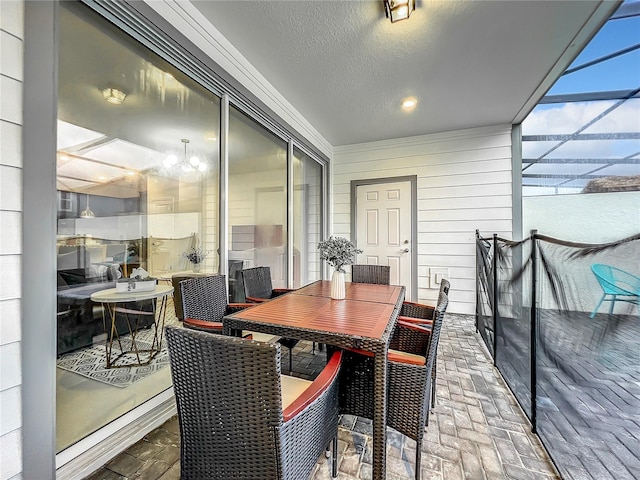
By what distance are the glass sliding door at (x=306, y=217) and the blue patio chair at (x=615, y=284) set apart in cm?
315

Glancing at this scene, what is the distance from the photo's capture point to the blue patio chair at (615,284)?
102 cm

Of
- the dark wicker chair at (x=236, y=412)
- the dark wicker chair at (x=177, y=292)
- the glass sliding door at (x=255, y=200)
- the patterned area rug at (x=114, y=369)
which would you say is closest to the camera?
the dark wicker chair at (x=236, y=412)

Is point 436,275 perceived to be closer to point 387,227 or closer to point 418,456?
point 387,227

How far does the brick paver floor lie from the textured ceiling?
293 centimetres

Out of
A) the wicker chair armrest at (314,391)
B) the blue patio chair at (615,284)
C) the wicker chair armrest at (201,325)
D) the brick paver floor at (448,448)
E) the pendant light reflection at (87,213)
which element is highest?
the pendant light reflection at (87,213)

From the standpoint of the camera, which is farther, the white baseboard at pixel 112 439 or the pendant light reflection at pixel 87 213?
the pendant light reflection at pixel 87 213

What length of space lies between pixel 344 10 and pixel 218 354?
240cm

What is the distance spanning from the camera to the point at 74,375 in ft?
4.86

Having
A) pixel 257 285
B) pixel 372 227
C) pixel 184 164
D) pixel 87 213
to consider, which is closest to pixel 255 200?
pixel 184 164

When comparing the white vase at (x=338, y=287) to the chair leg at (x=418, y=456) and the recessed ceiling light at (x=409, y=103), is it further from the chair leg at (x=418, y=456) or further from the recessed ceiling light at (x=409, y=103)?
the recessed ceiling light at (x=409, y=103)

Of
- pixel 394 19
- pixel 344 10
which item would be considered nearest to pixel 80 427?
pixel 344 10

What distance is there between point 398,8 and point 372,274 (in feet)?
7.57

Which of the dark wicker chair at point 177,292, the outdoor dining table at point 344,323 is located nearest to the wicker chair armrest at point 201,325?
the outdoor dining table at point 344,323

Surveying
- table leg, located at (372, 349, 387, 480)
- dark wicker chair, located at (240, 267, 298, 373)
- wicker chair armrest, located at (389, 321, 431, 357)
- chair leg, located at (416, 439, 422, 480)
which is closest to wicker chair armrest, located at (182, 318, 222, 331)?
dark wicker chair, located at (240, 267, 298, 373)
